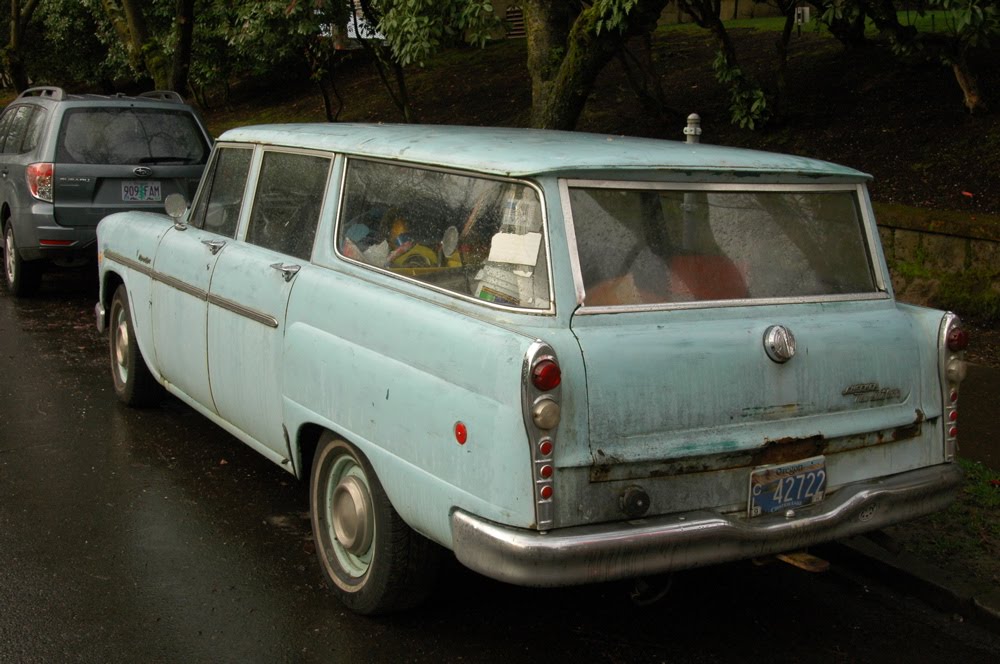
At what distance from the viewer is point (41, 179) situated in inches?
393

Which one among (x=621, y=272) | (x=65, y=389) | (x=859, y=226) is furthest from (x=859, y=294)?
(x=65, y=389)

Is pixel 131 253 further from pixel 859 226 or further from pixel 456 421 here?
pixel 859 226

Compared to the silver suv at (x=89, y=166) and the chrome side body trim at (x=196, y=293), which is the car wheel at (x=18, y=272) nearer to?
the silver suv at (x=89, y=166)

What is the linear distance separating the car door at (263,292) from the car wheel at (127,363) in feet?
5.17

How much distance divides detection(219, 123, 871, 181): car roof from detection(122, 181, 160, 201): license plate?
5.49m

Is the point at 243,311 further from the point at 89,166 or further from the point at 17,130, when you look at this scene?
the point at 17,130

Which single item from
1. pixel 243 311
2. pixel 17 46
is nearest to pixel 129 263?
pixel 243 311

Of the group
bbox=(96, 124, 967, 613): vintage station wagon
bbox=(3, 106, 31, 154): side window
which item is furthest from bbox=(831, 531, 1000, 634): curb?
bbox=(3, 106, 31, 154): side window

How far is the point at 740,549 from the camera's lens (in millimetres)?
3680

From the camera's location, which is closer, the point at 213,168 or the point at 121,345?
the point at 213,168

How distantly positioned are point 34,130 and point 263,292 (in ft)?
21.9

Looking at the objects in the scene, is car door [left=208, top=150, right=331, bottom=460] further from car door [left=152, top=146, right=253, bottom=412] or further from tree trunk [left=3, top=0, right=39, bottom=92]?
tree trunk [left=3, top=0, right=39, bottom=92]

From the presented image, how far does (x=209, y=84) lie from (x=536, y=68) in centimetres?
1424

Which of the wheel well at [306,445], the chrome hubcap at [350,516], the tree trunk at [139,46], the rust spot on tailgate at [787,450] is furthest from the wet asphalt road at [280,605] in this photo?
the tree trunk at [139,46]
